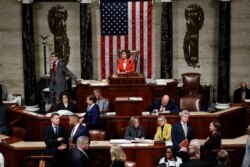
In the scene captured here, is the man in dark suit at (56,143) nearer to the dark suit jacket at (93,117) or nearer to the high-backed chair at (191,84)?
the dark suit jacket at (93,117)

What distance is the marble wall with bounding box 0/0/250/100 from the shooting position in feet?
66.3

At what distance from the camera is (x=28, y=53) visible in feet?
64.7

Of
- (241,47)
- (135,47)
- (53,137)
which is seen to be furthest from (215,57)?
(53,137)

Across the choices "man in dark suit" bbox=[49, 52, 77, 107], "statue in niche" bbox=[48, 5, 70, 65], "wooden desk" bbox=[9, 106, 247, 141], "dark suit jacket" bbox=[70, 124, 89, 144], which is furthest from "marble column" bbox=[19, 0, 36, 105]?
"dark suit jacket" bbox=[70, 124, 89, 144]

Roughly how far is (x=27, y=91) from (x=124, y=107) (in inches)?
210

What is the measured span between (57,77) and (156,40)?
15.4 feet

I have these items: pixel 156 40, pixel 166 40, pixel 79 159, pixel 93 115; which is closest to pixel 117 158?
pixel 79 159

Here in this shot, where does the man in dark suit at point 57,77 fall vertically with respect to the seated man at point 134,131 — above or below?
above

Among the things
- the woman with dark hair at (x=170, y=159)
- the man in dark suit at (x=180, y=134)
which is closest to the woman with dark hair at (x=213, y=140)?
the man in dark suit at (x=180, y=134)

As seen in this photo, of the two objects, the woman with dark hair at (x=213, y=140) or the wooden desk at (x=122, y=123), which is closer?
the woman with dark hair at (x=213, y=140)

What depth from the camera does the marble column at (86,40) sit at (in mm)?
19641

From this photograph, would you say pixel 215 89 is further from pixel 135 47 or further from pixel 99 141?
pixel 99 141

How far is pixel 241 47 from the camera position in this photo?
20.3 metres

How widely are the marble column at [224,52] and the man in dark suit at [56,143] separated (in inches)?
331
